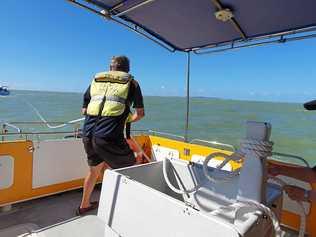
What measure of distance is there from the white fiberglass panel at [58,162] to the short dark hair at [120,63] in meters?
1.11

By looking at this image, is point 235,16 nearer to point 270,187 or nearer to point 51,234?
point 270,187

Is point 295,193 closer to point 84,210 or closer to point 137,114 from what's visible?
point 137,114

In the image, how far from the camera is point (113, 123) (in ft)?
5.71

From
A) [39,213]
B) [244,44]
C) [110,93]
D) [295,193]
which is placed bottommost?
[39,213]

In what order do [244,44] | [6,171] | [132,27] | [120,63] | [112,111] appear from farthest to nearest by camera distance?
1. [244,44]
2. [132,27]
3. [6,171]
4. [120,63]
5. [112,111]

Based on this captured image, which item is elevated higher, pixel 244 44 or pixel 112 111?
pixel 244 44

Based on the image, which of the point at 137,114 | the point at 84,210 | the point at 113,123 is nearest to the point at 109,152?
the point at 113,123

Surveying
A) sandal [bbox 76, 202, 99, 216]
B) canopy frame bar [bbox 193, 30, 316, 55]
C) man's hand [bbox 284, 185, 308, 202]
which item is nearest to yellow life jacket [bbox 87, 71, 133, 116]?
sandal [bbox 76, 202, 99, 216]

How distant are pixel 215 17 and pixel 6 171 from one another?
7.35ft

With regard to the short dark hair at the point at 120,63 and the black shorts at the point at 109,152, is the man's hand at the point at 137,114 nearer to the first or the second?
the black shorts at the point at 109,152

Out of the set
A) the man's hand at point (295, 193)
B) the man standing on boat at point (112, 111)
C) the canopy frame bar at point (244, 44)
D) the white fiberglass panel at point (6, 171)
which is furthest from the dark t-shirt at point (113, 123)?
the canopy frame bar at point (244, 44)

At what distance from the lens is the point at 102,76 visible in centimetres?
178

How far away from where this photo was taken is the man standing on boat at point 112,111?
171 centimetres

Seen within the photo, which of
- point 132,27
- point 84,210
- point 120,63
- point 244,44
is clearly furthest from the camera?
point 244,44
